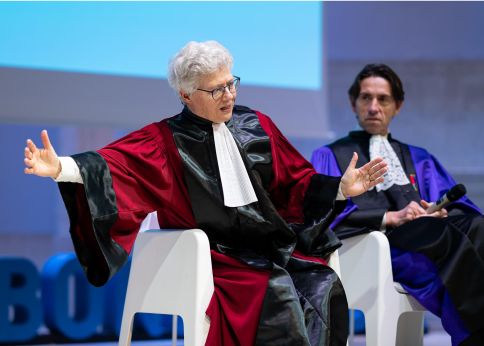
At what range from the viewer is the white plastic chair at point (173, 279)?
9.44ft

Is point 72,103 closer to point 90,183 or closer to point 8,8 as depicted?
point 8,8

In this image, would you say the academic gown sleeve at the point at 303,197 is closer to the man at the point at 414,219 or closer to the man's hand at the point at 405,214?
the man at the point at 414,219

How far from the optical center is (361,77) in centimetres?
416

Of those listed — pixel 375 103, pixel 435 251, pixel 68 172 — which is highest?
pixel 375 103

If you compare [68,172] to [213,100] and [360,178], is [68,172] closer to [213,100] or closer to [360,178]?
[213,100]

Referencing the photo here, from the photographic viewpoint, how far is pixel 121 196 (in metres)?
3.02

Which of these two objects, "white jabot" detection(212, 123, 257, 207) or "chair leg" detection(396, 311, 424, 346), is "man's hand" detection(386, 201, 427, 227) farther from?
"white jabot" detection(212, 123, 257, 207)

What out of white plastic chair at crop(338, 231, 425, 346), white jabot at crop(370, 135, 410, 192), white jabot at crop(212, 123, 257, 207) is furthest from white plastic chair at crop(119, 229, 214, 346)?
white jabot at crop(370, 135, 410, 192)

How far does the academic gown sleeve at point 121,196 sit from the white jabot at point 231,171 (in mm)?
162

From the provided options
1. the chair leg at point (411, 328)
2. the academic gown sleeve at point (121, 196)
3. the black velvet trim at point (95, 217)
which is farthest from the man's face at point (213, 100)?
the chair leg at point (411, 328)

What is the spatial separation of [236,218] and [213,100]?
18.3 inches

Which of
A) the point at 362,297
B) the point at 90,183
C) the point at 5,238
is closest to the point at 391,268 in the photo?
the point at 362,297

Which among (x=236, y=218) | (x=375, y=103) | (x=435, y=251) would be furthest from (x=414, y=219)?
(x=236, y=218)

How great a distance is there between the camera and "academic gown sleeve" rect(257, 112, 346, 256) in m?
3.24
